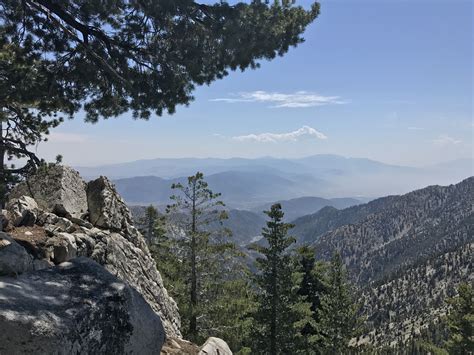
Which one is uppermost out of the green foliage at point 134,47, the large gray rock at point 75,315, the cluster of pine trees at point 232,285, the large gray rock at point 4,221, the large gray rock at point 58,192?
the green foliage at point 134,47

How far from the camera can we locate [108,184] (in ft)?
59.4

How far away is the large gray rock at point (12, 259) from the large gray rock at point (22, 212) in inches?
119

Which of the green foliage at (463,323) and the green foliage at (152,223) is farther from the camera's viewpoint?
the green foliage at (152,223)

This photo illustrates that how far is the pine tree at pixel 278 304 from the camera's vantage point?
87.7ft

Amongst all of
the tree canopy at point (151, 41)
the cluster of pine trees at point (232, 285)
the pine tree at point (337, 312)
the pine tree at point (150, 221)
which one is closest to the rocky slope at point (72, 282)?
the tree canopy at point (151, 41)

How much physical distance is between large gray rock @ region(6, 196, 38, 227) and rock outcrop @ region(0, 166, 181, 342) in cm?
3

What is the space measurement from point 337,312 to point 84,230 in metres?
28.0

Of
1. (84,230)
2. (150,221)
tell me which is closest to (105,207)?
(84,230)

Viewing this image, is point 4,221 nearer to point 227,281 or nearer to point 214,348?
point 214,348

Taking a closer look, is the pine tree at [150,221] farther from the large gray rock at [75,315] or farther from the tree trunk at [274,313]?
the large gray rock at [75,315]

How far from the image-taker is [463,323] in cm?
3184

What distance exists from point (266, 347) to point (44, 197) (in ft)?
61.0

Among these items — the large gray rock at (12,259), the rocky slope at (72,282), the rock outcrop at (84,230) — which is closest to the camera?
the rocky slope at (72,282)

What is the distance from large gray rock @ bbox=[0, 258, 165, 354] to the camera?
671cm
